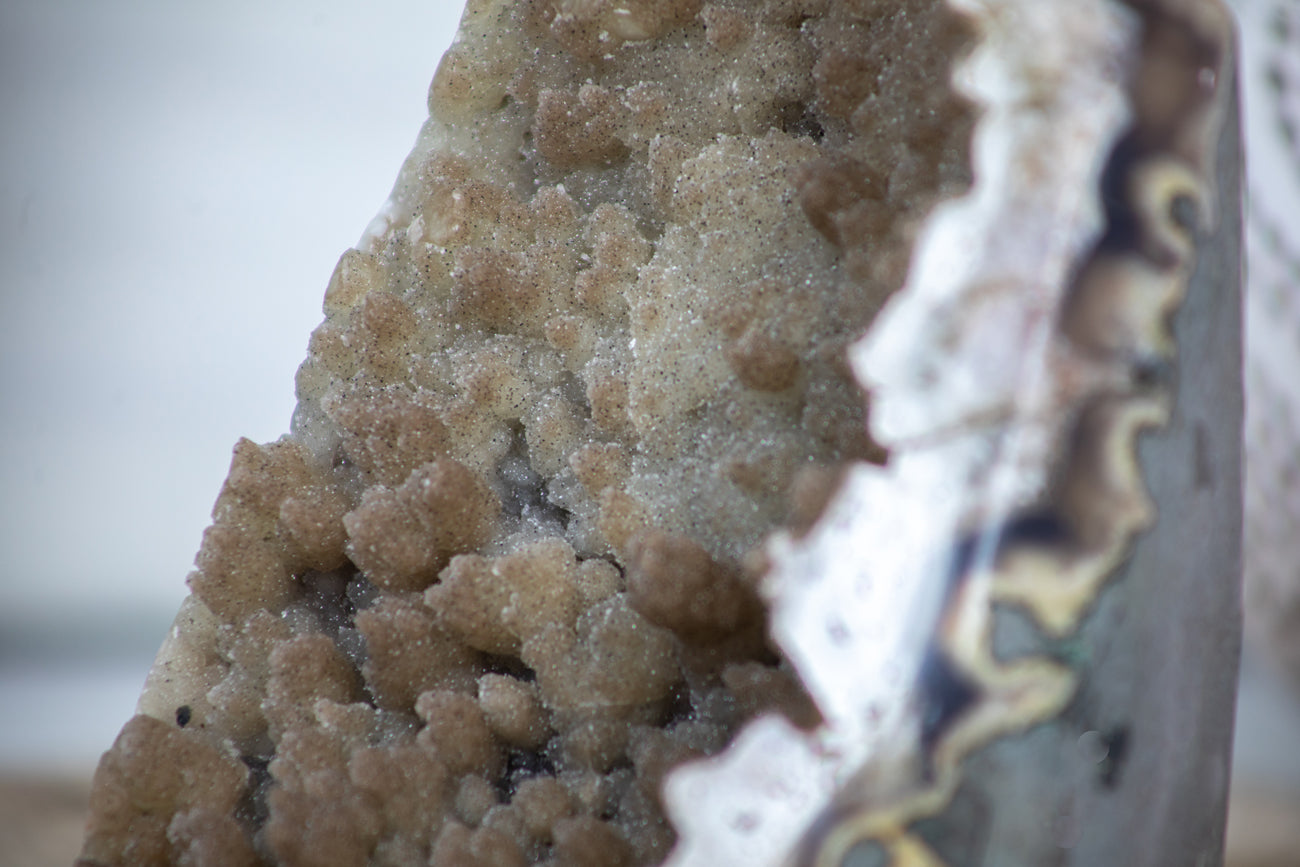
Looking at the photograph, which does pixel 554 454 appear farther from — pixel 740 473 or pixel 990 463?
pixel 990 463

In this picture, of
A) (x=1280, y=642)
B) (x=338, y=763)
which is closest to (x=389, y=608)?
(x=338, y=763)

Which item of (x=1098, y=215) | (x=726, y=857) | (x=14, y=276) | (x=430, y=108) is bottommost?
(x=726, y=857)

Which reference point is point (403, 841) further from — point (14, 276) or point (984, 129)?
point (14, 276)

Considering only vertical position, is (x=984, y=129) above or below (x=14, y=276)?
below

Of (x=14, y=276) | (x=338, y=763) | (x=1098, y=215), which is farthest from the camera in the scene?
→ (x=14, y=276)

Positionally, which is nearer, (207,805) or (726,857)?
(726,857)

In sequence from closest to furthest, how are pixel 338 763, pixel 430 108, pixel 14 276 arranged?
pixel 338 763, pixel 430 108, pixel 14 276
